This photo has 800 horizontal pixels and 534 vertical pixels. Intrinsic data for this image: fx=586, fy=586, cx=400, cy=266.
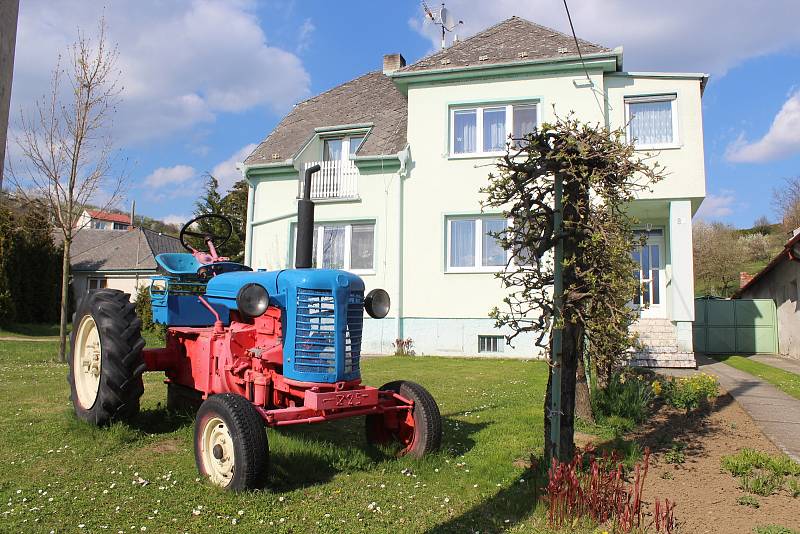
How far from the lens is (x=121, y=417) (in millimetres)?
5559

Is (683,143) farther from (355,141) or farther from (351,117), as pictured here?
(351,117)

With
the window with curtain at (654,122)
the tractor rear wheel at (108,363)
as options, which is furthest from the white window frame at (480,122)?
the tractor rear wheel at (108,363)

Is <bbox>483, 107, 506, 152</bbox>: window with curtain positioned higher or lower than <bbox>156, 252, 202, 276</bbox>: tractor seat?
higher

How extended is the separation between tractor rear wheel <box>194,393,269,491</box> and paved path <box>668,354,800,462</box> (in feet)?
15.3

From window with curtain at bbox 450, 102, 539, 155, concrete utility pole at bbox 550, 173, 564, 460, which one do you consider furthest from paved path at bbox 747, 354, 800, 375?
concrete utility pole at bbox 550, 173, 564, 460

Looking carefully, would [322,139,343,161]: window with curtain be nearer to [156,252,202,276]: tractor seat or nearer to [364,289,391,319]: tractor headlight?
[156,252,202,276]: tractor seat

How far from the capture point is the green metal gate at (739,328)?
17594mm

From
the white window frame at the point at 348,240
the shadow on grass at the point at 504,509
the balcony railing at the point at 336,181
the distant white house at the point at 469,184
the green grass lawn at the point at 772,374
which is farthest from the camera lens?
the balcony railing at the point at 336,181

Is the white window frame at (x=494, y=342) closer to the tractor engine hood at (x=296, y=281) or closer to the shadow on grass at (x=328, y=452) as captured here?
A: the shadow on grass at (x=328, y=452)

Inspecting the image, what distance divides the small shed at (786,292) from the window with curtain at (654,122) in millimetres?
4045

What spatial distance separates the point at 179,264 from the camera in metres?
6.50

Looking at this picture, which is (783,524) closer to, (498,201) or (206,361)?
(498,201)

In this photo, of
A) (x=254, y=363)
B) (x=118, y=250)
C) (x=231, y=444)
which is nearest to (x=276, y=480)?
(x=231, y=444)

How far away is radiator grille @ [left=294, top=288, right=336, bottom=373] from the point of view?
4656 mm
